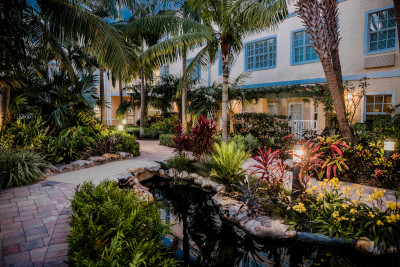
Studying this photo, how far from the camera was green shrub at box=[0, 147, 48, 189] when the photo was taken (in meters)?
4.99

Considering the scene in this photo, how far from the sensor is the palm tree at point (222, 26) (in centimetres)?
670

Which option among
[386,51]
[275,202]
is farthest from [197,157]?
[386,51]

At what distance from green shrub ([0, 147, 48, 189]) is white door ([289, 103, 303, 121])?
37.1 ft

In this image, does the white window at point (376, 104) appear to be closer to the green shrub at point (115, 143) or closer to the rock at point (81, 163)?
the green shrub at point (115, 143)

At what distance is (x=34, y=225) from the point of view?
3.28 m

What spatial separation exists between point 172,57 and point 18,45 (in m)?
5.68

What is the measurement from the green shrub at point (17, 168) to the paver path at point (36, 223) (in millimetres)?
239

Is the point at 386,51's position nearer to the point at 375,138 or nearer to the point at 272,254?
the point at 375,138

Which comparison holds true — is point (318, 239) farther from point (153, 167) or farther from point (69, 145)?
A: point (69, 145)

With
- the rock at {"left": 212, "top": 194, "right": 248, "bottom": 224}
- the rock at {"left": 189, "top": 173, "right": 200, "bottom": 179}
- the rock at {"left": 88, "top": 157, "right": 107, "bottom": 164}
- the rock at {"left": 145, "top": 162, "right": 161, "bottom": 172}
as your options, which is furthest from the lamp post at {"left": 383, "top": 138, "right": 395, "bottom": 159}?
the rock at {"left": 88, "top": 157, "right": 107, "bottom": 164}

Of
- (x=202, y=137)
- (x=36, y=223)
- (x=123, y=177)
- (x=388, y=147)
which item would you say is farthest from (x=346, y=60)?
(x=36, y=223)

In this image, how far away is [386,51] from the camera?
30.5 feet

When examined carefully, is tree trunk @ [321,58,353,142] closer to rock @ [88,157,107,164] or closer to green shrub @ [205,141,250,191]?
green shrub @ [205,141,250,191]

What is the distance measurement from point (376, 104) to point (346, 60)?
2.24 meters
